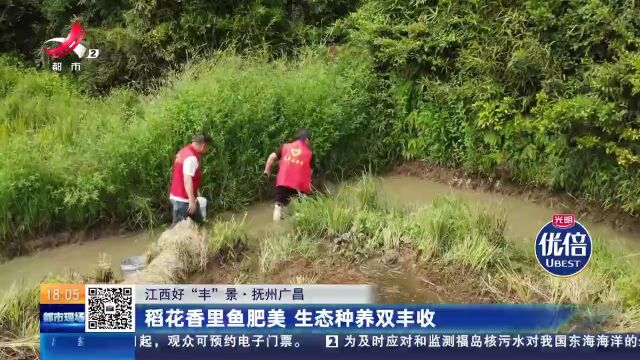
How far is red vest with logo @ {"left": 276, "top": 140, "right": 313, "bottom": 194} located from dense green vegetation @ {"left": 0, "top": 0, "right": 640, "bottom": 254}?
95 centimetres

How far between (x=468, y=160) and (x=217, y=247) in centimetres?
411

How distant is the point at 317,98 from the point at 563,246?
491 centimetres

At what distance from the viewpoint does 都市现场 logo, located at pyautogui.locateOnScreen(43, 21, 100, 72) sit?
431 inches

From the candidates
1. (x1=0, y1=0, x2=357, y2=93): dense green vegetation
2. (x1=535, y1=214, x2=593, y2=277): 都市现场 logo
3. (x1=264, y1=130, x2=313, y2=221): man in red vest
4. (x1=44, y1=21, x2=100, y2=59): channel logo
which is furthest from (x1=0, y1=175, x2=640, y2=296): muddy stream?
(x1=44, y1=21, x2=100, y2=59): channel logo

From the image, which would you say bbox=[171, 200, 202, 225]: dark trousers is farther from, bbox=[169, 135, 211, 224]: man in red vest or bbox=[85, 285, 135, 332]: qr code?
bbox=[85, 285, 135, 332]: qr code

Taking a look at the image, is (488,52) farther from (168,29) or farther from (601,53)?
(168,29)

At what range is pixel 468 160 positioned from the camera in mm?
9352

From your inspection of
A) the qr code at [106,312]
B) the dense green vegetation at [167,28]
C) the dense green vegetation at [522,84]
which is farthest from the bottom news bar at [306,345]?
the dense green vegetation at [167,28]

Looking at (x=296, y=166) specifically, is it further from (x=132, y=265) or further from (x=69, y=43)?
(x=69, y=43)

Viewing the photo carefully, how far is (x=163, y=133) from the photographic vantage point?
26.9ft

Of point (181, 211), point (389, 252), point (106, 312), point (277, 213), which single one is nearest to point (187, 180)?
point (181, 211)

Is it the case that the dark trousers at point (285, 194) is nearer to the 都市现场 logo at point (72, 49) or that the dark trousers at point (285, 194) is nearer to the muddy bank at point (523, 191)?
the muddy bank at point (523, 191)

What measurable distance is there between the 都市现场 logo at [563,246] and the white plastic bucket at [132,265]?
3512 millimetres

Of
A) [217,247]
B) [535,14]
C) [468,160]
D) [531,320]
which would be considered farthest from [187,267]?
[535,14]
